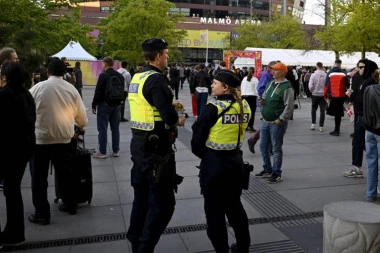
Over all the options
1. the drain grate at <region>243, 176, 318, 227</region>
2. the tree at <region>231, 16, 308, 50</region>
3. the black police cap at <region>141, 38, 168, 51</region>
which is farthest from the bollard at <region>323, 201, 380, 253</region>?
the tree at <region>231, 16, 308, 50</region>

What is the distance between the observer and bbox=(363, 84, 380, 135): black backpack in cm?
537

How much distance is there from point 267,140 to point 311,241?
7.95 ft

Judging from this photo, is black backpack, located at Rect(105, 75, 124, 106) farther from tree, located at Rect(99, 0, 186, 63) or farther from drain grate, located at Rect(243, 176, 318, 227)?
tree, located at Rect(99, 0, 186, 63)

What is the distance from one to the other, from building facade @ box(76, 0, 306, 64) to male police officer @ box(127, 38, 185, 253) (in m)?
55.7

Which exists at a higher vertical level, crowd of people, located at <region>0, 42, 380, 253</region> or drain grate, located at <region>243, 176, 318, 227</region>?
crowd of people, located at <region>0, 42, 380, 253</region>

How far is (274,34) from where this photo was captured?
4478 cm

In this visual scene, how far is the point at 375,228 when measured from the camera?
10.9 feet

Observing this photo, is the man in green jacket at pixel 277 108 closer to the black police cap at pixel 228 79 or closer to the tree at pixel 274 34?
the black police cap at pixel 228 79

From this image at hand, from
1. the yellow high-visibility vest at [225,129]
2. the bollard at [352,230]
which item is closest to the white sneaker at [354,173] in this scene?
the bollard at [352,230]

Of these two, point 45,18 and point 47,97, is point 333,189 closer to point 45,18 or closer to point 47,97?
point 47,97

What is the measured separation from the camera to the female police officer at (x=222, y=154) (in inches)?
152

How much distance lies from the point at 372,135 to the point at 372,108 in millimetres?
530

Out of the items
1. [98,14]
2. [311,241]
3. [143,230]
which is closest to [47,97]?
[143,230]

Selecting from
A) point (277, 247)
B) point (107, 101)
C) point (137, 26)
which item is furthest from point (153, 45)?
point (137, 26)
